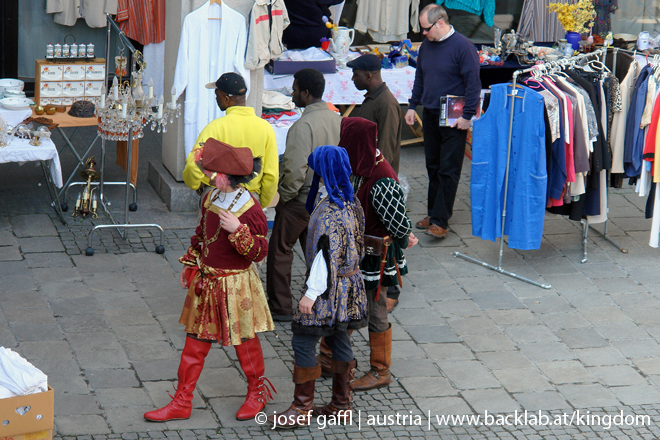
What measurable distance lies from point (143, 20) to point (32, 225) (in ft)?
9.65

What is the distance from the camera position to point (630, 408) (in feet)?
17.3

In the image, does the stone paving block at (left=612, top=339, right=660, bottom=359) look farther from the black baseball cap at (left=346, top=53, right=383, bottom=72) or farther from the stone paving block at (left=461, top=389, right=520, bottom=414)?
the black baseball cap at (left=346, top=53, right=383, bottom=72)

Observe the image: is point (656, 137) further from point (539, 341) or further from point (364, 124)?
point (364, 124)

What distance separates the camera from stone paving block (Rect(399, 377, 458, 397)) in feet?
17.5

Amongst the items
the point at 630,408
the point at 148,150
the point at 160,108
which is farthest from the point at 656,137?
the point at 148,150

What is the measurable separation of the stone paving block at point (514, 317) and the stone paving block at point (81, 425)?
9.69ft

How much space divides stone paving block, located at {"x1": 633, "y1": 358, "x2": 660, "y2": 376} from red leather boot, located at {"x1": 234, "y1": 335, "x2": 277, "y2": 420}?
256cm

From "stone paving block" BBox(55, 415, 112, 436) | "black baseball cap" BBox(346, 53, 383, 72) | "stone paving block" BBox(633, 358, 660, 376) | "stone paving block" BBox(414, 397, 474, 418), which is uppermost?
"black baseball cap" BBox(346, 53, 383, 72)

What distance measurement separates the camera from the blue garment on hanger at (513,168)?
22.1ft

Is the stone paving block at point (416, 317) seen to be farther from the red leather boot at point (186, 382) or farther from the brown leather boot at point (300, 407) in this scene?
the red leather boot at point (186, 382)

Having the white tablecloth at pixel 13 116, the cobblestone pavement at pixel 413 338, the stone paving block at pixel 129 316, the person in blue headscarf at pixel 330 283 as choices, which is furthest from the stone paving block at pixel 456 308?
the white tablecloth at pixel 13 116

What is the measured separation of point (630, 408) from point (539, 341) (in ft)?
3.02

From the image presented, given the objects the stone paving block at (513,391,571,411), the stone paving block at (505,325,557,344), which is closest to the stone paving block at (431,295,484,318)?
the stone paving block at (505,325,557,344)

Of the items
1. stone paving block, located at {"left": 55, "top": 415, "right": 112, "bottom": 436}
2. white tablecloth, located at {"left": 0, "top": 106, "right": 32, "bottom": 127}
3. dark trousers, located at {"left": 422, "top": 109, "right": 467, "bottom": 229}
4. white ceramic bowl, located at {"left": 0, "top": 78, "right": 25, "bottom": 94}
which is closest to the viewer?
stone paving block, located at {"left": 55, "top": 415, "right": 112, "bottom": 436}
